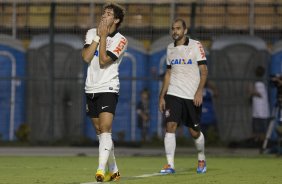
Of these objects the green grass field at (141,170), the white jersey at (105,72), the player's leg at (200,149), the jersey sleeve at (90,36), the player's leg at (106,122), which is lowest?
the green grass field at (141,170)

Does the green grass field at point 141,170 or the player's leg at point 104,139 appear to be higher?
the player's leg at point 104,139

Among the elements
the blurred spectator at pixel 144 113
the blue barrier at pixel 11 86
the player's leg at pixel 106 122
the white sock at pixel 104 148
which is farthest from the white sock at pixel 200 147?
the blue barrier at pixel 11 86

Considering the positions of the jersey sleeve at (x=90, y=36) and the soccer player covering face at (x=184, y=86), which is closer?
the jersey sleeve at (x=90, y=36)

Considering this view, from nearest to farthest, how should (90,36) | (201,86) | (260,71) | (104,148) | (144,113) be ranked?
(104,148) < (90,36) < (201,86) < (260,71) < (144,113)

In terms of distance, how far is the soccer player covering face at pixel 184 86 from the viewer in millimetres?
14953

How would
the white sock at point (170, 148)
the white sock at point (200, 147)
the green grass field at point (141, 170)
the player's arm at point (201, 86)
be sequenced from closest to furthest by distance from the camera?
the green grass field at point (141, 170), the white sock at point (170, 148), the player's arm at point (201, 86), the white sock at point (200, 147)

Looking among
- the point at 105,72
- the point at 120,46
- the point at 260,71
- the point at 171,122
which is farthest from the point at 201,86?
the point at 260,71

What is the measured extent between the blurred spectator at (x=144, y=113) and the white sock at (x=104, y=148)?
14548 millimetres

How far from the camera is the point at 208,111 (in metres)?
26.1

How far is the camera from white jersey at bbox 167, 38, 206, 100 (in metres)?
15.1

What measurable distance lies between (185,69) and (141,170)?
185cm

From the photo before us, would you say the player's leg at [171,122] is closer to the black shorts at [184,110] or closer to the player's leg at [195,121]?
the black shorts at [184,110]

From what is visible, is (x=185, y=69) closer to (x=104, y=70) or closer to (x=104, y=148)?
(x=104, y=70)

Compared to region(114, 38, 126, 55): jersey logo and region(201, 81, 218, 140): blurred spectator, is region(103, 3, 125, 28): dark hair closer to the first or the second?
region(114, 38, 126, 55): jersey logo
